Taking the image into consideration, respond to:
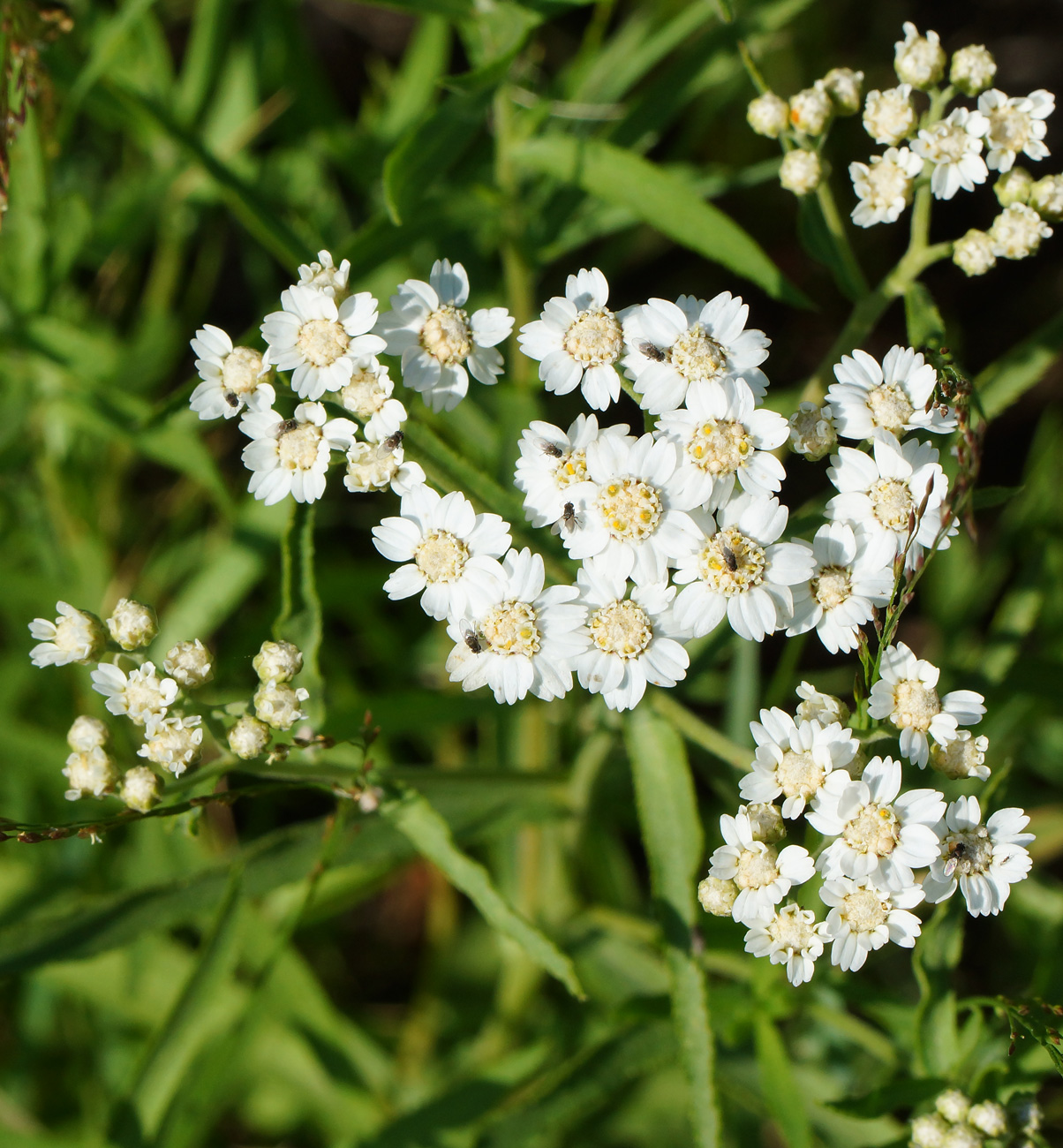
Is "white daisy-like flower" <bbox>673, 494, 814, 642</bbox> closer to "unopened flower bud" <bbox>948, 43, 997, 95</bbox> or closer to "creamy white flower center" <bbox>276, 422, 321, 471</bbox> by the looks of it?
"creamy white flower center" <bbox>276, 422, 321, 471</bbox>

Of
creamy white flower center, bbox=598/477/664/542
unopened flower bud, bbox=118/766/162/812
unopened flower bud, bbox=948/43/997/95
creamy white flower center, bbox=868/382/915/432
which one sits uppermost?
unopened flower bud, bbox=948/43/997/95

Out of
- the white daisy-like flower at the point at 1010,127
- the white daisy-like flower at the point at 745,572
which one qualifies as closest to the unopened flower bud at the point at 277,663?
the white daisy-like flower at the point at 745,572

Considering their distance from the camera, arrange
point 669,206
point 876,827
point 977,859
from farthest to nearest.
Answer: point 669,206
point 977,859
point 876,827

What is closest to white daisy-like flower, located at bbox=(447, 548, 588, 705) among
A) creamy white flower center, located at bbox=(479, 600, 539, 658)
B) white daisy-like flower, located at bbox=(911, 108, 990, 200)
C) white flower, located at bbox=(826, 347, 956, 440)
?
creamy white flower center, located at bbox=(479, 600, 539, 658)

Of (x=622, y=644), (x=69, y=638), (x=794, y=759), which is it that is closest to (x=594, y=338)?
(x=622, y=644)

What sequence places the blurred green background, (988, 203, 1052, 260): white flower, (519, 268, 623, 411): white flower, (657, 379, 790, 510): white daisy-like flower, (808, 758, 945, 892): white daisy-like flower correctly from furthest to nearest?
the blurred green background
(988, 203, 1052, 260): white flower
(519, 268, 623, 411): white flower
(657, 379, 790, 510): white daisy-like flower
(808, 758, 945, 892): white daisy-like flower

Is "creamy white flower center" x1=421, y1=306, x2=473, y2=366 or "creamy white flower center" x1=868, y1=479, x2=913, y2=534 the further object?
"creamy white flower center" x1=421, y1=306, x2=473, y2=366

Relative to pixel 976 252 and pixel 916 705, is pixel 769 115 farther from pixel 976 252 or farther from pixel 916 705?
pixel 916 705

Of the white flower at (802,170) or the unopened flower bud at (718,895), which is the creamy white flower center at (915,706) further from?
the white flower at (802,170)
